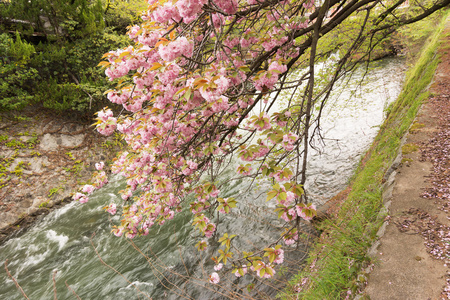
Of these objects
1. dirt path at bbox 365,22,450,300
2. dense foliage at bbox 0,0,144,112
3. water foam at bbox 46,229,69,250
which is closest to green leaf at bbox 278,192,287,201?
dirt path at bbox 365,22,450,300

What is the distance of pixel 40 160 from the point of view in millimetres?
6855

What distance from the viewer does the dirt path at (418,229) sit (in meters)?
1.53

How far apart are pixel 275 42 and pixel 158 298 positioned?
4.02 metres

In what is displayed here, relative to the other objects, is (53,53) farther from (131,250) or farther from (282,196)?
(282,196)

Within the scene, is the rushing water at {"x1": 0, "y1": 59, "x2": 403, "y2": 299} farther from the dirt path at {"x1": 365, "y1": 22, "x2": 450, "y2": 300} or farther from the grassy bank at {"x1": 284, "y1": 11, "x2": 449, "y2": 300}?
the dirt path at {"x1": 365, "y1": 22, "x2": 450, "y2": 300}

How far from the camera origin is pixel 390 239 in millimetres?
1885

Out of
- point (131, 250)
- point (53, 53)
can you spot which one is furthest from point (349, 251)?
point (53, 53)

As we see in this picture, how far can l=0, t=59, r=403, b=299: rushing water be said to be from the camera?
12.4ft

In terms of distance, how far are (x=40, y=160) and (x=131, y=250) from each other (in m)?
4.75

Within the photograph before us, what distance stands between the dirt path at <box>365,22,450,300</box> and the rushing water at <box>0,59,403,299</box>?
1.19 meters

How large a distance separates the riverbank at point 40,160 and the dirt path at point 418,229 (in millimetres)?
7538

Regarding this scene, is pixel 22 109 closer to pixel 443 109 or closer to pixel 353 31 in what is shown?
pixel 353 31

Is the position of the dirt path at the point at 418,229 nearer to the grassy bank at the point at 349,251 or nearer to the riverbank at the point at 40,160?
the grassy bank at the point at 349,251

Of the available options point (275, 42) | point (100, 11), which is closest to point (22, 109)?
point (100, 11)
